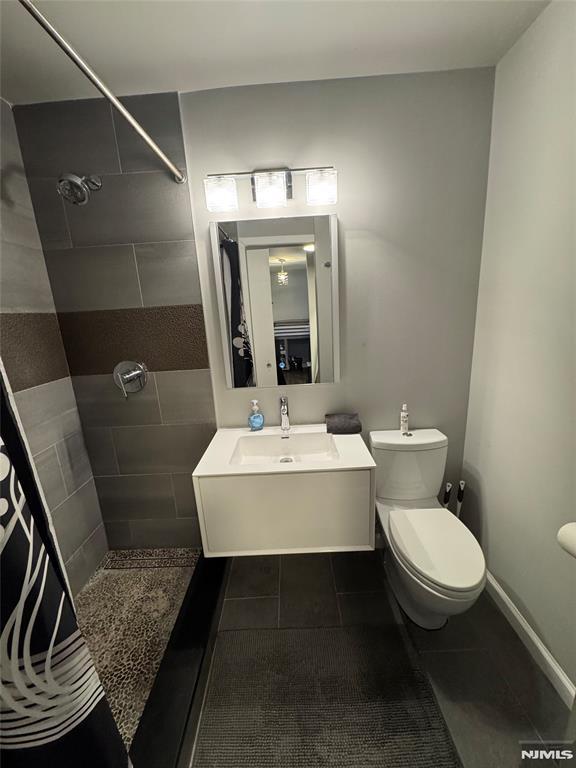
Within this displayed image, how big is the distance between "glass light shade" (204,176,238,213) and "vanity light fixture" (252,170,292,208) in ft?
0.33

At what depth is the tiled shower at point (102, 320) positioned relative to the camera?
A: 1.33 meters

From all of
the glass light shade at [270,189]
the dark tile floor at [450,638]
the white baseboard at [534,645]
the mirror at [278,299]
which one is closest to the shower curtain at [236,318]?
the mirror at [278,299]

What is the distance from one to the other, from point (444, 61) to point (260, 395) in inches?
65.4

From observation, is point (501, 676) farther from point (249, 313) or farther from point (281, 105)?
point (281, 105)

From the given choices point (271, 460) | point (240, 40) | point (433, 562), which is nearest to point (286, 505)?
point (271, 460)

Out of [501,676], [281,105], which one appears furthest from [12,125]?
[501,676]

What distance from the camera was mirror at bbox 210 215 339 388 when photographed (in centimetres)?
140

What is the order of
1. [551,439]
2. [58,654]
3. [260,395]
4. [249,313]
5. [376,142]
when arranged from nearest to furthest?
1. [58,654]
2. [551,439]
3. [376,142]
4. [249,313]
5. [260,395]

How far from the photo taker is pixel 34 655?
20.4 inches

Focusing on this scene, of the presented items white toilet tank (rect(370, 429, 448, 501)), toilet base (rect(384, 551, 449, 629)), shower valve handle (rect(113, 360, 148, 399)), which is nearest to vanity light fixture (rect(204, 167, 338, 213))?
shower valve handle (rect(113, 360, 148, 399))

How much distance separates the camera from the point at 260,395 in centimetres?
158

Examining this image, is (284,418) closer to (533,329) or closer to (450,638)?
(533,329)

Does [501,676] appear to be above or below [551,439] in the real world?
below

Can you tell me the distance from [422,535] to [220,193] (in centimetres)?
176
